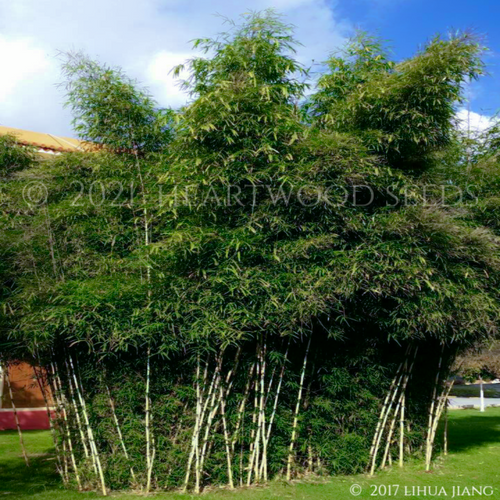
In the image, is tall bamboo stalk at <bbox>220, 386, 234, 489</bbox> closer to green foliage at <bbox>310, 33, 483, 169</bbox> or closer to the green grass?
green foliage at <bbox>310, 33, 483, 169</bbox>

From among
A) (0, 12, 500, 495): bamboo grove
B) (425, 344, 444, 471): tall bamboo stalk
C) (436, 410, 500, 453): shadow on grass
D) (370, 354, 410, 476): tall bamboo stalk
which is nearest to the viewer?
(0, 12, 500, 495): bamboo grove

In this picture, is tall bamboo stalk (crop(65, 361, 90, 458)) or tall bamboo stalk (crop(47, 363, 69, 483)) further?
tall bamboo stalk (crop(47, 363, 69, 483))

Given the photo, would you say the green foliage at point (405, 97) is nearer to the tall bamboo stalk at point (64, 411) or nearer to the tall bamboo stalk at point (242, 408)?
the tall bamboo stalk at point (242, 408)

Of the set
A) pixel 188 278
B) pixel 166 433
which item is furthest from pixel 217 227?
pixel 166 433

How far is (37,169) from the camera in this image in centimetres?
485

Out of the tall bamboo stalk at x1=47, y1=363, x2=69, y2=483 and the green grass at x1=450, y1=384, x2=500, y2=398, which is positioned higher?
the tall bamboo stalk at x1=47, y1=363, x2=69, y2=483

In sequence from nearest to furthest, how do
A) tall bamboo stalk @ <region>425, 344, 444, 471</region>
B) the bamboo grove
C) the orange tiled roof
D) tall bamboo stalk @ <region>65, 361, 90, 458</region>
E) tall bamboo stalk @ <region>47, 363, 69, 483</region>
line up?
1. the bamboo grove
2. tall bamboo stalk @ <region>65, 361, 90, 458</region>
3. tall bamboo stalk @ <region>47, 363, 69, 483</region>
4. tall bamboo stalk @ <region>425, 344, 444, 471</region>
5. the orange tiled roof

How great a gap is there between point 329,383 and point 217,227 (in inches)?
68.5

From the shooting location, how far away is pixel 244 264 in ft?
12.9

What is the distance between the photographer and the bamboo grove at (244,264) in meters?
3.90

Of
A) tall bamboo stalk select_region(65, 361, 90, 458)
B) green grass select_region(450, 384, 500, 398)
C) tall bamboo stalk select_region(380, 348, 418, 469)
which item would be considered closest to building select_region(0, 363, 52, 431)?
tall bamboo stalk select_region(65, 361, 90, 458)

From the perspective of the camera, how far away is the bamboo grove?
3.90 metres

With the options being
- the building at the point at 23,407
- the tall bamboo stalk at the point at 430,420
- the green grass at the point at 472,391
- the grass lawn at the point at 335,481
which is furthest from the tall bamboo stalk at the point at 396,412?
the green grass at the point at 472,391

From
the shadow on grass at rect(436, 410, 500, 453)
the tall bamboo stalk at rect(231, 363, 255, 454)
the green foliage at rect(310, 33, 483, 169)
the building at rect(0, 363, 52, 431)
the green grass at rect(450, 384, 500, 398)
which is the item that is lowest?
the green grass at rect(450, 384, 500, 398)
